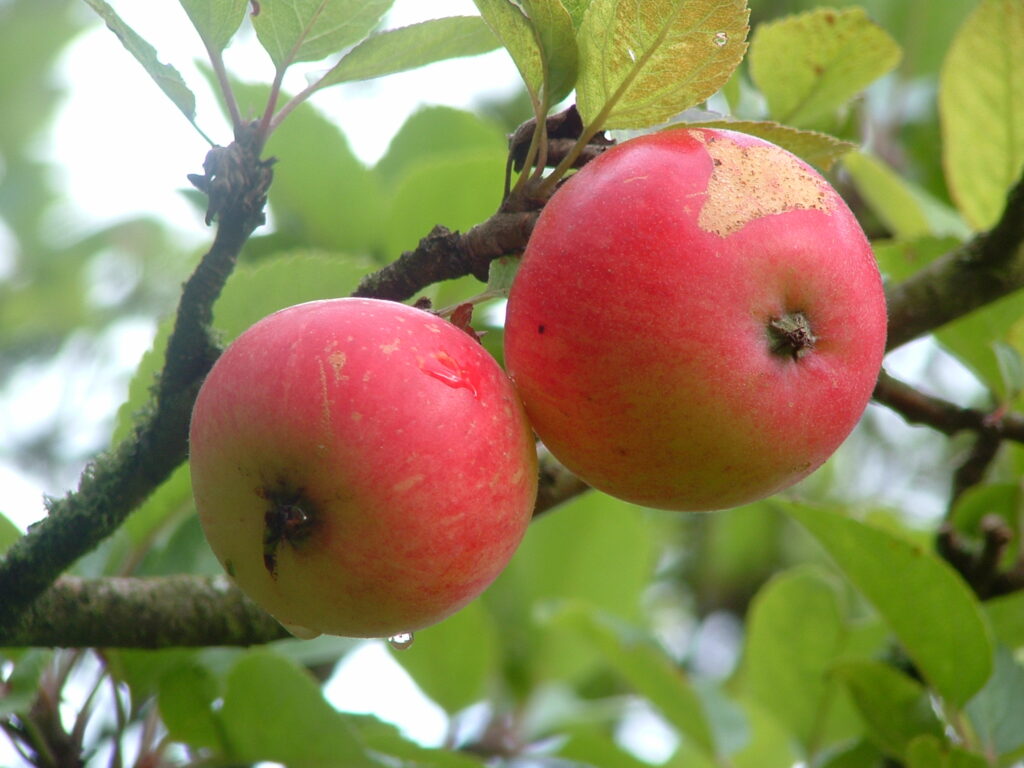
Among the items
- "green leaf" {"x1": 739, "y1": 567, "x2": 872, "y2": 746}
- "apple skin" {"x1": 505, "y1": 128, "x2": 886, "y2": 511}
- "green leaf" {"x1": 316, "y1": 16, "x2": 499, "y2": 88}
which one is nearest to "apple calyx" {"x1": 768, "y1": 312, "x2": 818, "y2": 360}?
"apple skin" {"x1": 505, "y1": 128, "x2": 886, "y2": 511}

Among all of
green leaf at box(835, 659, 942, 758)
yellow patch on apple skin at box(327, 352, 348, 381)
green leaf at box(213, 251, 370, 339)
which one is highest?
yellow patch on apple skin at box(327, 352, 348, 381)

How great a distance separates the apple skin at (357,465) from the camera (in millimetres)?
886

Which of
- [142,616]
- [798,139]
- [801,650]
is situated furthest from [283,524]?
[801,650]

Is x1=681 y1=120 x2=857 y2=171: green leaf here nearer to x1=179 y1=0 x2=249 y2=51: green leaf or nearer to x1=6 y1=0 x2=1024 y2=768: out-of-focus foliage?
x1=6 y1=0 x2=1024 y2=768: out-of-focus foliage

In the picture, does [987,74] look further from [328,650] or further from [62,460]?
[62,460]

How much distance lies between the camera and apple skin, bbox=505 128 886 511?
0.89 meters

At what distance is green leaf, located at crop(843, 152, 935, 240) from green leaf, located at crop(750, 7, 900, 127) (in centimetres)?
28

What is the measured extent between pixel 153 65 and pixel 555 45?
1.26 ft

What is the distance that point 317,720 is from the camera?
1.42 m

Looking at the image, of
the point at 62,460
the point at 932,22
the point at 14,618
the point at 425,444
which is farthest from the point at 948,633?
the point at 62,460

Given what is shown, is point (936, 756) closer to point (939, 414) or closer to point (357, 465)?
point (939, 414)

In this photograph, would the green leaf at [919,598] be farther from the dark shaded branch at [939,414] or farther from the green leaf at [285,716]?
the green leaf at [285,716]

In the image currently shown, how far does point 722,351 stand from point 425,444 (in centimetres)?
25

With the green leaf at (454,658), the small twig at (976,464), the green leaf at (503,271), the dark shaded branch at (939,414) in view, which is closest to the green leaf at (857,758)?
the small twig at (976,464)
